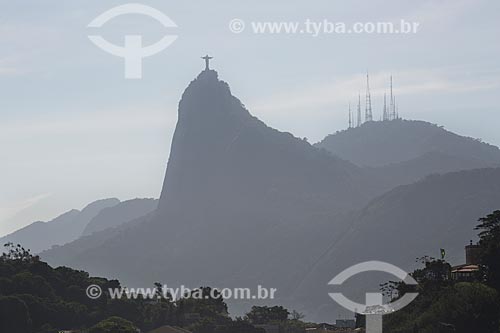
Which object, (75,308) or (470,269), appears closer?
(470,269)

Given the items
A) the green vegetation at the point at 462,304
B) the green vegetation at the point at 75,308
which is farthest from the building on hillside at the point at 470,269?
the green vegetation at the point at 75,308

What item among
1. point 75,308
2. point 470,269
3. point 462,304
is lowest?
point 462,304

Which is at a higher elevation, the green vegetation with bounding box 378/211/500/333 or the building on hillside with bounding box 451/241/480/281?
the building on hillside with bounding box 451/241/480/281

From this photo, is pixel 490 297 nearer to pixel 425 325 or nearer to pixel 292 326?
pixel 425 325

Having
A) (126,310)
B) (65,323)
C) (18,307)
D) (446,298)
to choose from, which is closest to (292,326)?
(126,310)

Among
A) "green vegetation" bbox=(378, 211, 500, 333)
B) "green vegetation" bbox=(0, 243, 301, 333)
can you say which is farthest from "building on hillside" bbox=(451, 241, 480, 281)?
"green vegetation" bbox=(0, 243, 301, 333)

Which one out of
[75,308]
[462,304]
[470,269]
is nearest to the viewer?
[462,304]

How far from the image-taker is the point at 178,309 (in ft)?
448

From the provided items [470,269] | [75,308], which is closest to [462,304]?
[470,269]

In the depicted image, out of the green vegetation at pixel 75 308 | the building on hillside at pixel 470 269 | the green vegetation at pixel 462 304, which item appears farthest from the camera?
the green vegetation at pixel 75 308

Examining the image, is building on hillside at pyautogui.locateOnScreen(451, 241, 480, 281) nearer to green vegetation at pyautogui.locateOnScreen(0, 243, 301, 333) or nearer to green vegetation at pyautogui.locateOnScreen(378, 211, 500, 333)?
green vegetation at pyautogui.locateOnScreen(378, 211, 500, 333)

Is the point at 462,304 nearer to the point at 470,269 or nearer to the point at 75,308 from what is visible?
the point at 470,269

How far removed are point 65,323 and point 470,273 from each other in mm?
39531

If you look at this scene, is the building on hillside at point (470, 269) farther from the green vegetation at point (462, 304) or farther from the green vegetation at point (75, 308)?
the green vegetation at point (75, 308)
